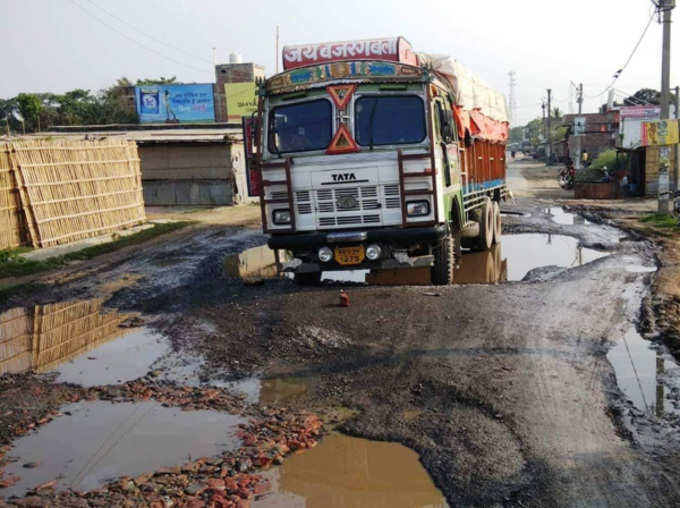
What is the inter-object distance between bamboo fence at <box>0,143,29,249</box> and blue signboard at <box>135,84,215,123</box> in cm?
2943

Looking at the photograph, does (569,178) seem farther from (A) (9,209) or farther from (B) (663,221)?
(A) (9,209)

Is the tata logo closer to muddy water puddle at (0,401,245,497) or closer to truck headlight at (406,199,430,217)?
truck headlight at (406,199,430,217)

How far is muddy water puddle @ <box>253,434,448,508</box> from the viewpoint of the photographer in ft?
13.1

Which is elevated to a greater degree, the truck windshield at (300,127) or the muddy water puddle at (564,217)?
the truck windshield at (300,127)

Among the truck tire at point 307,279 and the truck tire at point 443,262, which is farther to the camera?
the truck tire at point 307,279

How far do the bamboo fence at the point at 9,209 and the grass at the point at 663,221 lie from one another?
561 inches

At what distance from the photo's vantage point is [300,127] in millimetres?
8648

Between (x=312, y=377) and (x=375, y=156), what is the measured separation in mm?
3351

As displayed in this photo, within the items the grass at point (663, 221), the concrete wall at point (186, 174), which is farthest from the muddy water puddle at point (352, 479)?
the concrete wall at point (186, 174)

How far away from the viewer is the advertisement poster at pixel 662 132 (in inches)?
678

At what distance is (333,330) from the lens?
22.9 feet

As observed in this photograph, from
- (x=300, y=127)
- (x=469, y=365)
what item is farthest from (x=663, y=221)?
(x=469, y=365)

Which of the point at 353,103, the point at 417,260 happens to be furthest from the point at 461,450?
the point at 353,103

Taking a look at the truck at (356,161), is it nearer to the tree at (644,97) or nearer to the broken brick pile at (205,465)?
the broken brick pile at (205,465)
